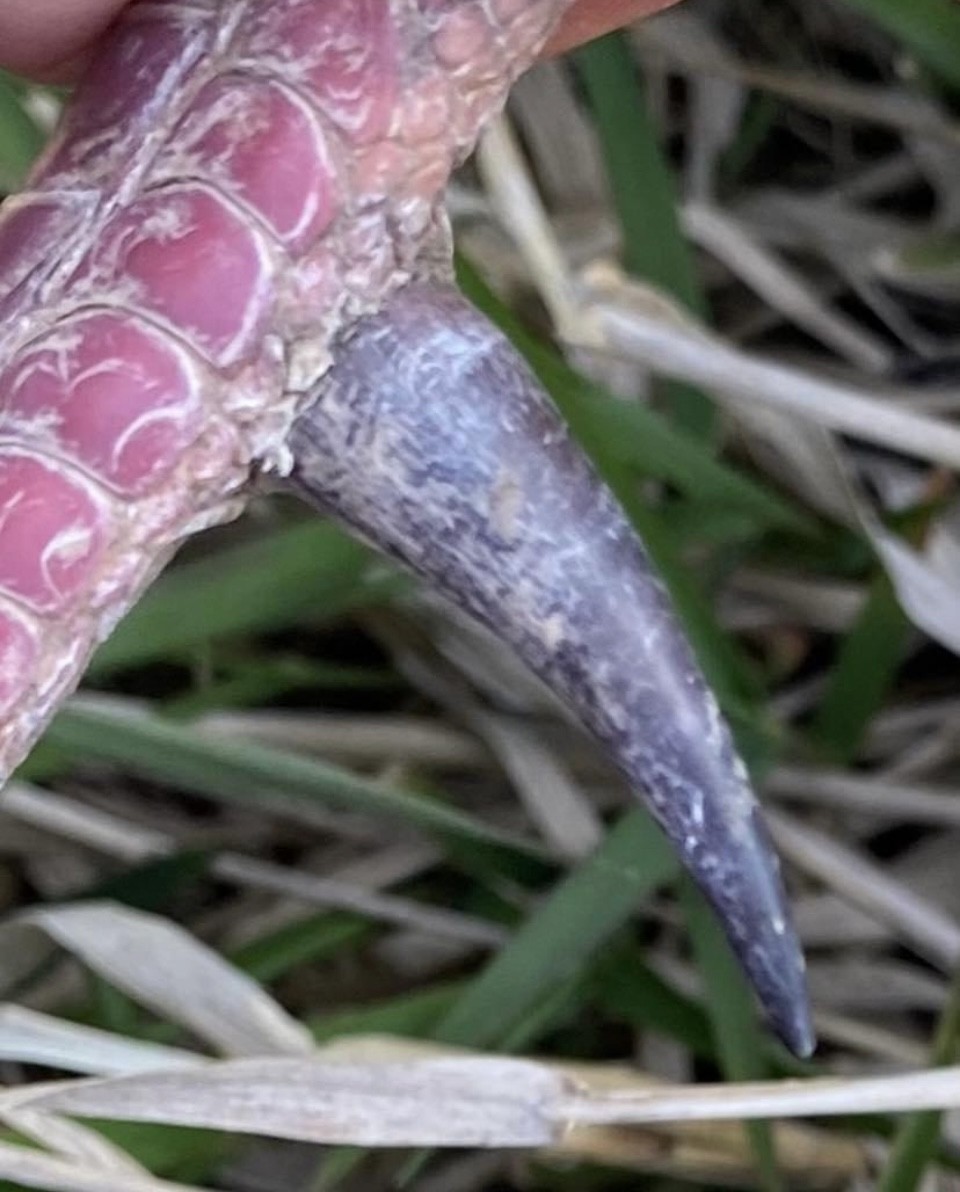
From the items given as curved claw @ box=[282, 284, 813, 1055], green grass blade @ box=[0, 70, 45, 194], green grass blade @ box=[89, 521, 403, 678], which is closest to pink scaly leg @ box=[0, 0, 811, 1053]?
curved claw @ box=[282, 284, 813, 1055]

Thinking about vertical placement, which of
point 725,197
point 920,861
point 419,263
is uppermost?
point 419,263

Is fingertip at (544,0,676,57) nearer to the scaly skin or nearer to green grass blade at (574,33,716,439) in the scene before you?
the scaly skin

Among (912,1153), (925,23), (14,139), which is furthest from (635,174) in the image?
(912,1153)

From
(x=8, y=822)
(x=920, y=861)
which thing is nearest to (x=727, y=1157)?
(x=920, y=861)

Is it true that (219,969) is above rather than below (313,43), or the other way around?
below

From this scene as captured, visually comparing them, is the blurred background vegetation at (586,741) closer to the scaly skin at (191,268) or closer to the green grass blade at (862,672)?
the green grass blade at (862,672)

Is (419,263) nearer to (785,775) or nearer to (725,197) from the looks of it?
(785,775)
